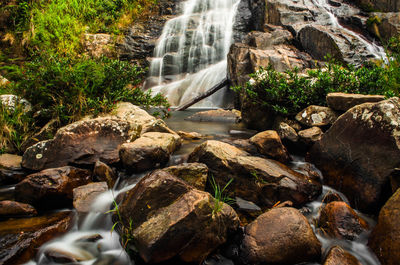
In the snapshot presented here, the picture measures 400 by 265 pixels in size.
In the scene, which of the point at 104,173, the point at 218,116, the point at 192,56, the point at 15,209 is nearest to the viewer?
the point at 15,209

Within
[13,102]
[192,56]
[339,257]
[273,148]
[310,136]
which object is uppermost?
[192,56]

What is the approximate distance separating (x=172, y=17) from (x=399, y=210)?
52.9ft

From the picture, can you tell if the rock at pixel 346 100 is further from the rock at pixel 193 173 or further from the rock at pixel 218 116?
the rock at pixel 218 116

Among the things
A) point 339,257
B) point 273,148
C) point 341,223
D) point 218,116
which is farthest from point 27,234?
point 218,116

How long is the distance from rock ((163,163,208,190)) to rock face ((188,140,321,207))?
26cm

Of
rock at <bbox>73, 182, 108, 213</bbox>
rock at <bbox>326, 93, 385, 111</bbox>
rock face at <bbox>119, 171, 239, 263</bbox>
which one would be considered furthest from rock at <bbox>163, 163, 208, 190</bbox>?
rock at <bbox>326, 93, 385, 111</bbox>

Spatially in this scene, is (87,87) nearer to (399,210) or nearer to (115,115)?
(115,115)

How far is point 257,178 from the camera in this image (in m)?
3.08

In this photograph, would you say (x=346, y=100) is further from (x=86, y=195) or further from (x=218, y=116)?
(x=218, y=116)

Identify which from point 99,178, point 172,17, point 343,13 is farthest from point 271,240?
point 172,17

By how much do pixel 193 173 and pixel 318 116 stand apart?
2822 millimetres

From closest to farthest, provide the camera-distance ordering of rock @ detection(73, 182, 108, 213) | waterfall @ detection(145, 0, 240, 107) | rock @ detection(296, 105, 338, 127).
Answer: rock @ detection(73, 182, 108, 213) < rock @ detection(296, 105, 338, 127) < waterfall @ detection(145, 0, 240, 107)

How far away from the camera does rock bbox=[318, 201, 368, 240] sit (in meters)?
2.43

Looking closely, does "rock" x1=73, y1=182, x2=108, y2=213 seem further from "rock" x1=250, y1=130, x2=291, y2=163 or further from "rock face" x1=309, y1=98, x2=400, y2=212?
"rock face" x1=309, y1=98, x2=400, y2=212
